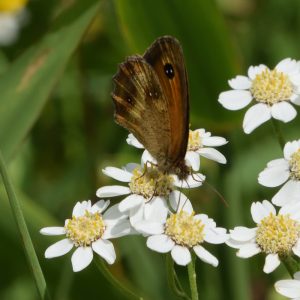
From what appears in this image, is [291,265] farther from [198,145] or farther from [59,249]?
[59,249]

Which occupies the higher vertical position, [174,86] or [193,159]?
[174,86]

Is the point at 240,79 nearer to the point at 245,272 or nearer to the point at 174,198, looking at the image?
the point at 174,198

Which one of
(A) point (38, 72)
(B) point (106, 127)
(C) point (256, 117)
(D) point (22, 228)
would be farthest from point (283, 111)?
(B) point (106, 127)

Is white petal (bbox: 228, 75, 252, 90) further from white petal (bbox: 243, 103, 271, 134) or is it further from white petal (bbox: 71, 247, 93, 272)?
white petal (bbox: 71, 247, 93, 272)

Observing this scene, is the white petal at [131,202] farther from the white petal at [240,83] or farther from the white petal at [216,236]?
the white petal at [240,83]

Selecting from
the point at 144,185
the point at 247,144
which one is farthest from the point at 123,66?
the point at 247,144

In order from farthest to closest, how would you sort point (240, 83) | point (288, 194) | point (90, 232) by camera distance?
point (240, 83) → point (288, 194) → point (90, 232)

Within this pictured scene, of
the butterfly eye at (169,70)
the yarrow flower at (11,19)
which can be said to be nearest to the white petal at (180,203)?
the butterfly eye at (169,70)
